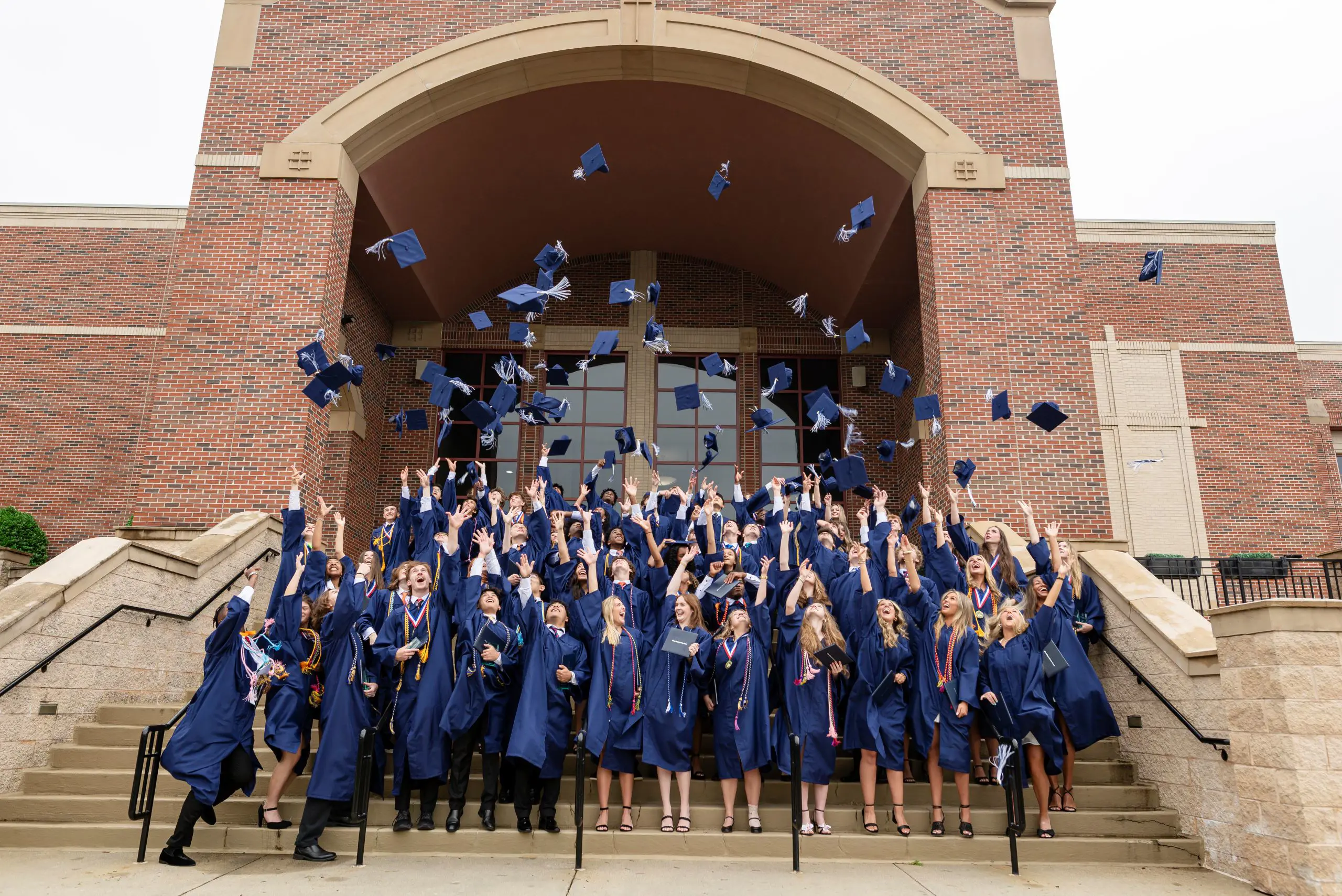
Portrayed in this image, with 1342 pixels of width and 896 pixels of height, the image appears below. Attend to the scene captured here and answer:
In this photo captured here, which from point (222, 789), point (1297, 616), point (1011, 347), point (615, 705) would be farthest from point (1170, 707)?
point (222, 789)

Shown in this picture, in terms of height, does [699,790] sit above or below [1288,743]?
below

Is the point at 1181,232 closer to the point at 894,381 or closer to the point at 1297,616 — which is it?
the point at 894,381

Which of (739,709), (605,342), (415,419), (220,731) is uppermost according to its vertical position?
(605,342)

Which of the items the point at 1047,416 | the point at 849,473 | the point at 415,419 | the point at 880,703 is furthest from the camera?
the point at 415,419

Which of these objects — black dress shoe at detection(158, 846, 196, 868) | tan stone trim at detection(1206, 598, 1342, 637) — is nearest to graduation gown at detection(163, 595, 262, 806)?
black dress shoe at detection(158, 846, 196, 868)

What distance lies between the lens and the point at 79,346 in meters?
16.2

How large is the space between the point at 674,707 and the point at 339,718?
79.9 inches

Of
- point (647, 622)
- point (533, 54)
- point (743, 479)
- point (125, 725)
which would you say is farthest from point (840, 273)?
point (125, 725)

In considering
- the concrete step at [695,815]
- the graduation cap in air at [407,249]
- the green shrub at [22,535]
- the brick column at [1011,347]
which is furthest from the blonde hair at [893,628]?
the green shrub at [22,535]

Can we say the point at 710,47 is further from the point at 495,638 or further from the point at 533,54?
the point at 495,638

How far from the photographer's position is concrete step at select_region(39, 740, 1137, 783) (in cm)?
624

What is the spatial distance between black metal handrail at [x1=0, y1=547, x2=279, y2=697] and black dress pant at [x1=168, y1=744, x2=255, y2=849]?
1.43 meters

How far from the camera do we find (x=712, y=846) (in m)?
5.39

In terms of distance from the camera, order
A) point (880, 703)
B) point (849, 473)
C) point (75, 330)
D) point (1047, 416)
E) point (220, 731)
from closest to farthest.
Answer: point (220, 731) < point (880, 703) < point (849, 473) < point (1047, 416) < point (75, 330)
